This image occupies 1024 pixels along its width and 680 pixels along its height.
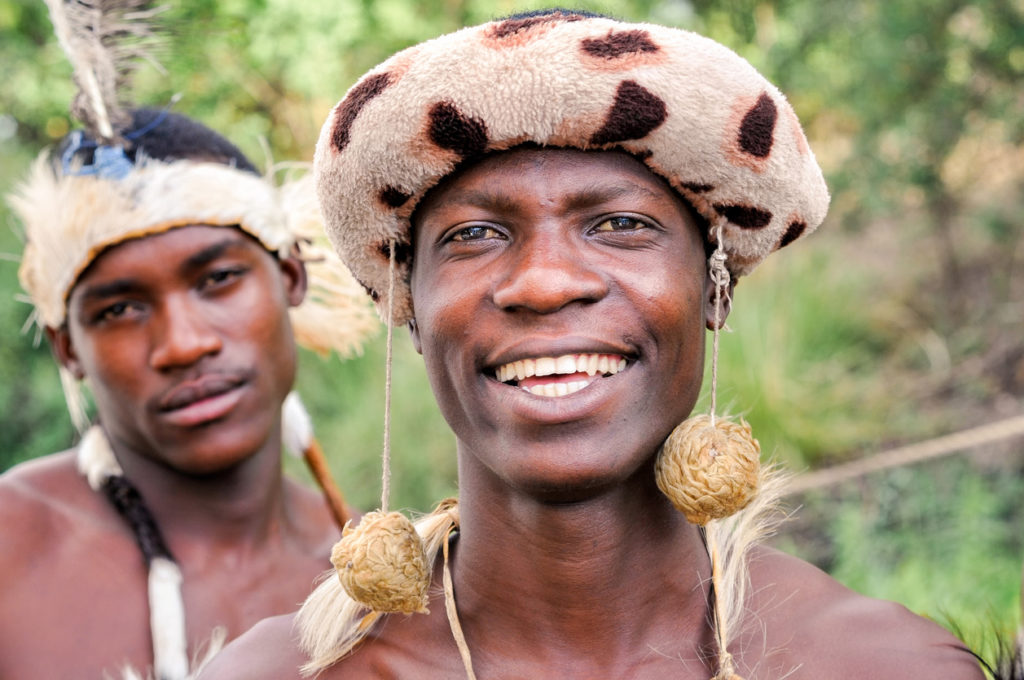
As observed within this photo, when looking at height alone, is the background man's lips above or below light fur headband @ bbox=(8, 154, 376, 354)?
below

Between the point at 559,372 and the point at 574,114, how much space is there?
0.46 metres

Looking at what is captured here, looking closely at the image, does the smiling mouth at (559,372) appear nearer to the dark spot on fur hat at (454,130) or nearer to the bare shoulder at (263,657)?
the dark spot on fur hat at (454,130)

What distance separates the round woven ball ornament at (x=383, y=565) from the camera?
6.84 ft

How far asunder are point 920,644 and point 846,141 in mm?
6667

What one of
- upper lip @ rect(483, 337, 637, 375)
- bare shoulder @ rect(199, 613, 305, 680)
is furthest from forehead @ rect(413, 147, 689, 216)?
bare shoulder @ rect(199, 613, 305, 680)

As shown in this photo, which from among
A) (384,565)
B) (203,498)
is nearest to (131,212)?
(203,498)

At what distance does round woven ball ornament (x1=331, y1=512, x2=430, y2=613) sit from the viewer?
2084mm

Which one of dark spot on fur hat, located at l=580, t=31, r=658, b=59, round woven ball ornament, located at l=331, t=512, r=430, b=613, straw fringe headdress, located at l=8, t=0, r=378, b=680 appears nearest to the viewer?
dark spot on fur hat, located at l=580, t=31, r=658, b=59

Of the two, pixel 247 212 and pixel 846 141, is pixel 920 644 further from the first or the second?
pixel 846 141

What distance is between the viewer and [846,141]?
27.1 ft

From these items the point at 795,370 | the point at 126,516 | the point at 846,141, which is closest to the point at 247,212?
the point at 126,516

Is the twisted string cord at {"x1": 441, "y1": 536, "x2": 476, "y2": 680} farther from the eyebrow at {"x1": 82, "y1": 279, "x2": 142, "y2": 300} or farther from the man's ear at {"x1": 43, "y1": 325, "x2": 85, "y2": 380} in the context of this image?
the man's ear at {"x1": 43, "y1": 325, "x2": 85, "y2": 380}

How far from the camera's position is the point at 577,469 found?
200 centimetres

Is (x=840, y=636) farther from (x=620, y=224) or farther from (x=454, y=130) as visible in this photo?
(x=454, y=130)
